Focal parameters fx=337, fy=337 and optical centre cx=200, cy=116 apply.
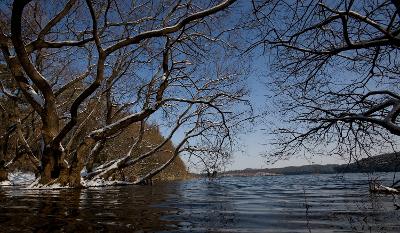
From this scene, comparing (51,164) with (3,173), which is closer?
(51,164)

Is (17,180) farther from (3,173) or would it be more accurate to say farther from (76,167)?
(76,167)

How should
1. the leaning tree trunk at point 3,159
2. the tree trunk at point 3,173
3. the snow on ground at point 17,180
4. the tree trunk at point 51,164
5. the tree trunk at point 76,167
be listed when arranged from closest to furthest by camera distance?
the tree trunk at point 51,164 → the tree trunk at point 76,167 → the snow on ground at point 17,180 → the tree trunk at point 3,173 → the leaning tree trunk at point 3,159

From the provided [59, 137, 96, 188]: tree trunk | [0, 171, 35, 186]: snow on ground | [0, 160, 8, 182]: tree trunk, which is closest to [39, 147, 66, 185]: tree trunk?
[59, 137, 96, 188]: tree trunk

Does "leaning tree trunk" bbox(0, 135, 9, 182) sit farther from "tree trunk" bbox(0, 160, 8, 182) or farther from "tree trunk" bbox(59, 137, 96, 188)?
"tree trunk" bbox(59, 137, 96, 188)

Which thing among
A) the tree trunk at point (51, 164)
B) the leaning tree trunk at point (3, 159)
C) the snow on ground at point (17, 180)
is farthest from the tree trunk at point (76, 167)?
the leaning tree trunk at point (3, 159)

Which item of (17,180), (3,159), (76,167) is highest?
(3,159)

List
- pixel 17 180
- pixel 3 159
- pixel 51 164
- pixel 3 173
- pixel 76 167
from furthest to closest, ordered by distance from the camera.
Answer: pixel 17 180
pixel 3 159
pixel 3 173
pixel 76 167
pixel 51 164

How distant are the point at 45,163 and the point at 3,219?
28.1 ft

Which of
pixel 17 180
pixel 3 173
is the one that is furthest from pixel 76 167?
pixel 17 180

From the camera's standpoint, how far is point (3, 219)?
137 inches

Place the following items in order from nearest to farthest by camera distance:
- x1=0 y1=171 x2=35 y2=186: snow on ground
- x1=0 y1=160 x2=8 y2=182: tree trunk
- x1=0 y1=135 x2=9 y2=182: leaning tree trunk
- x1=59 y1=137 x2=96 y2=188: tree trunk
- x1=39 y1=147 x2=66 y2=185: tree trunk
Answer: x1=39 y1=147 x2=66 y2=185: tree trunk
x1=59 y1=137 x2=96 y2=188: tree trunk
x1=0 y1=171 x2=35 y2=186: snow on ground
x1=0 y1=160 x2=8 y2=182: tree trunk
x1=0 y1=135 x2=9 y2=182: leaning tree trunk

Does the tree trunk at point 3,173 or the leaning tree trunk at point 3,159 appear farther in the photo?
the leaning tree trunk at point 3,159

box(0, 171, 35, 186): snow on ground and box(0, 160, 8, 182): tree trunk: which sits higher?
box(0, 160, 8, 182): tree trunk

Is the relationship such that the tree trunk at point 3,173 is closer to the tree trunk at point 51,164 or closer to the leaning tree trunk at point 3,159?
the leaning tree trunk at point 3,159
